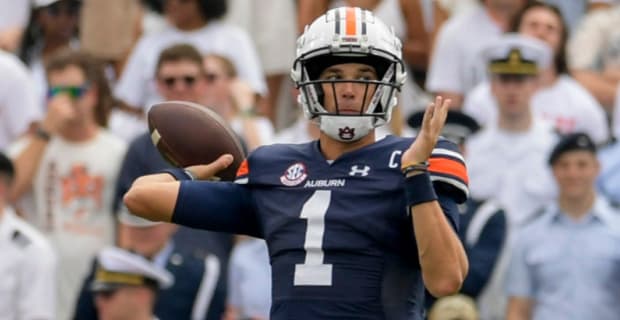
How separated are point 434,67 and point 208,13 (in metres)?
1.44

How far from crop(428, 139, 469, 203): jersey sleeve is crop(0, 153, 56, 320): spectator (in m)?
4.72

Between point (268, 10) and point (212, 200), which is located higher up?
point (212, 200)

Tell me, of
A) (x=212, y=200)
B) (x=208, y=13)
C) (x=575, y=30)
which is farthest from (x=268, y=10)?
(x=212, y=200)

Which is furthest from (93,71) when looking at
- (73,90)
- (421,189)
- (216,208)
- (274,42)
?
(421,189)

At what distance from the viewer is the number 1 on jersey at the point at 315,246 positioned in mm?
6145

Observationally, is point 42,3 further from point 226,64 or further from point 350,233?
point 350,233

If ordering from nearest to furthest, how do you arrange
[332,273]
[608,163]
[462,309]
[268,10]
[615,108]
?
[332,273] < [462,309] < [608,163] < [615,108] < [268,10]

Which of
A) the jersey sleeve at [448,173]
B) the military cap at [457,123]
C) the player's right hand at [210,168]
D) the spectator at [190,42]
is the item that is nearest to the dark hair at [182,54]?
the spectator at [190,42]

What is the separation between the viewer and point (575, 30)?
12672mm

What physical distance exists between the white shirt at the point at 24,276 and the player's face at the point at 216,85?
1316mm

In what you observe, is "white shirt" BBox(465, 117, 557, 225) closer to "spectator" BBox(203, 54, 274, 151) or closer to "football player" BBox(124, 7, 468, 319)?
"spectator" BBox(203, 54, 274, 151)

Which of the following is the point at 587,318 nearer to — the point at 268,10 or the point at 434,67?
the point at 434,67

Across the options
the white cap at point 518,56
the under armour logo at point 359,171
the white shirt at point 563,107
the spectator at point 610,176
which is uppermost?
the under armour logo at point 359,171

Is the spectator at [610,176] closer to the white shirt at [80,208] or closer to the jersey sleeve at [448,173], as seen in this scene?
the white shirt at [80,208]
